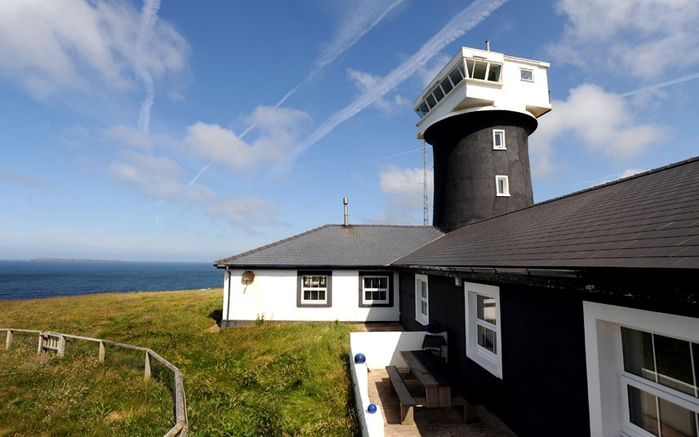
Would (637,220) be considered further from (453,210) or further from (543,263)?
(453,210)

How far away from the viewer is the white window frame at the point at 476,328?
18.7ft

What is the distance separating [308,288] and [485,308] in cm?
880

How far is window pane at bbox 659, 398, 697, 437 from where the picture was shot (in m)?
3.10

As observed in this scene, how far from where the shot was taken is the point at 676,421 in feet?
10.6

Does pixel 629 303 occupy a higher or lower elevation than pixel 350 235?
lower

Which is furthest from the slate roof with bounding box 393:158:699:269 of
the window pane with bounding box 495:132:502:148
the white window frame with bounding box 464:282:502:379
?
the window pane with bounding box 495:132:502:148

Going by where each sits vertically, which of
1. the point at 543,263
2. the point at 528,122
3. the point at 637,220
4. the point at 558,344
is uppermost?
the point at 528,122

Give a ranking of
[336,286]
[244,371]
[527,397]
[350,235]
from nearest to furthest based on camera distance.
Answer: [527,397]
[244,371]
[336,286]
[350,235]

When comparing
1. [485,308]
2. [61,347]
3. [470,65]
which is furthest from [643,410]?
[470,65]

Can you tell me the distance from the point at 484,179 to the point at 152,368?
14.3 metres

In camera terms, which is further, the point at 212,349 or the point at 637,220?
the point at 212,349

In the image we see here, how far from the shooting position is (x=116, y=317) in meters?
17.1

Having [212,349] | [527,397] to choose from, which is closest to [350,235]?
[212,349]

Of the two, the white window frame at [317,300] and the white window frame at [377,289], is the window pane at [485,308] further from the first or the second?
the white window frame at [317,300]
